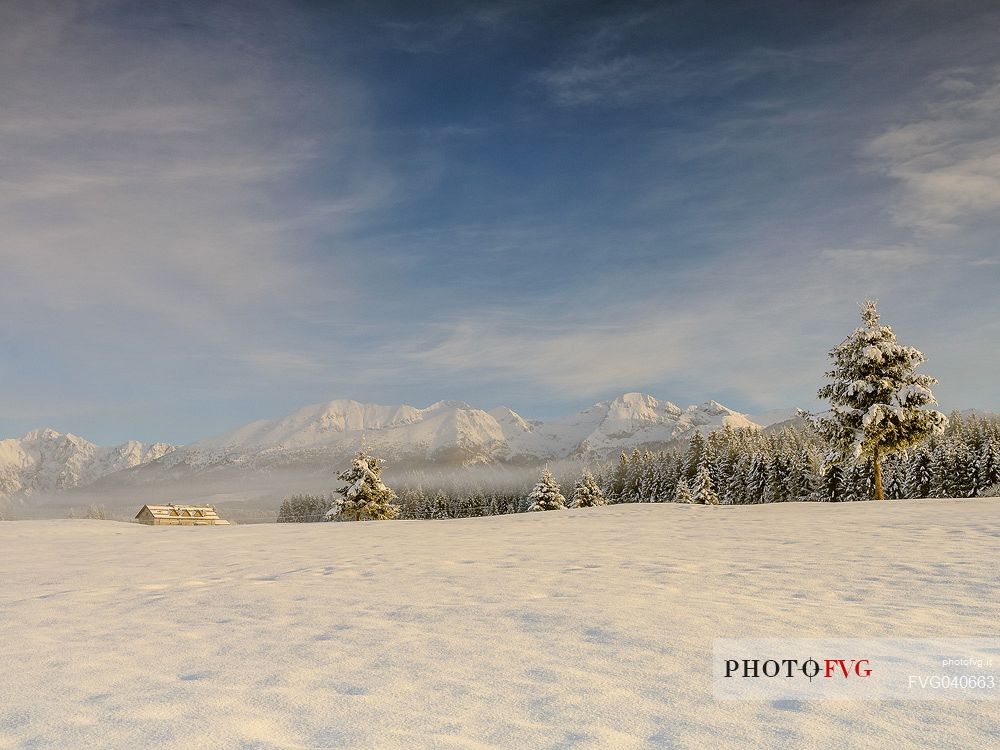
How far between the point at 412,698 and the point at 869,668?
12.8 ft

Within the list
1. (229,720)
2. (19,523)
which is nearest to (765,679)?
(229,720)

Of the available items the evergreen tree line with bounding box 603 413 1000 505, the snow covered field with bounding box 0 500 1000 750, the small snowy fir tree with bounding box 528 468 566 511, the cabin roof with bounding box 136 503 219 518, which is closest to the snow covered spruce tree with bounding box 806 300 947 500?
the snow covered field with bounding box 0 500 1000 750

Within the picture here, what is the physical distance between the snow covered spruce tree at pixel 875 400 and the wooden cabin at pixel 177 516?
3955cm

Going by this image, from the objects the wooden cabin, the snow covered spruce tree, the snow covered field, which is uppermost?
the snow covered spruce tree

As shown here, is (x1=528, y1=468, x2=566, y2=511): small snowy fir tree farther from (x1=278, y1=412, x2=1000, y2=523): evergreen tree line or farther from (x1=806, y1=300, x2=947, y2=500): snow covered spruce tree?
(x1=806, y1=300, x2=947, y2=500): snow covered spruce tree

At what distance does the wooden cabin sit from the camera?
150 feet

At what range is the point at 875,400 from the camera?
31.0 metres

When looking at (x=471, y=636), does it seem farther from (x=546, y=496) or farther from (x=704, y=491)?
(x=704, y=491)

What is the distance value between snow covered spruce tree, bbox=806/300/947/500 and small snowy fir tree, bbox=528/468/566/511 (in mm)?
37620

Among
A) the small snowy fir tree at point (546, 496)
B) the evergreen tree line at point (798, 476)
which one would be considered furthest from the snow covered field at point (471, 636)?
the small snowy fir tree at point (546, 496)

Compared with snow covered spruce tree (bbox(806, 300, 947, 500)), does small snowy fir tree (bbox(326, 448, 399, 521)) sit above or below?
below

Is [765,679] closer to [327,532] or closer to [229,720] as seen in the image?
[229,720]

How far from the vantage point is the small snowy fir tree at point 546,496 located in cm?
6662

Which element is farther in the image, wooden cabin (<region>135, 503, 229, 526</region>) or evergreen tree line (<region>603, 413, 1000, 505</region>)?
evergreen tree line (<region>603, 413, 1000, 505</region>)
